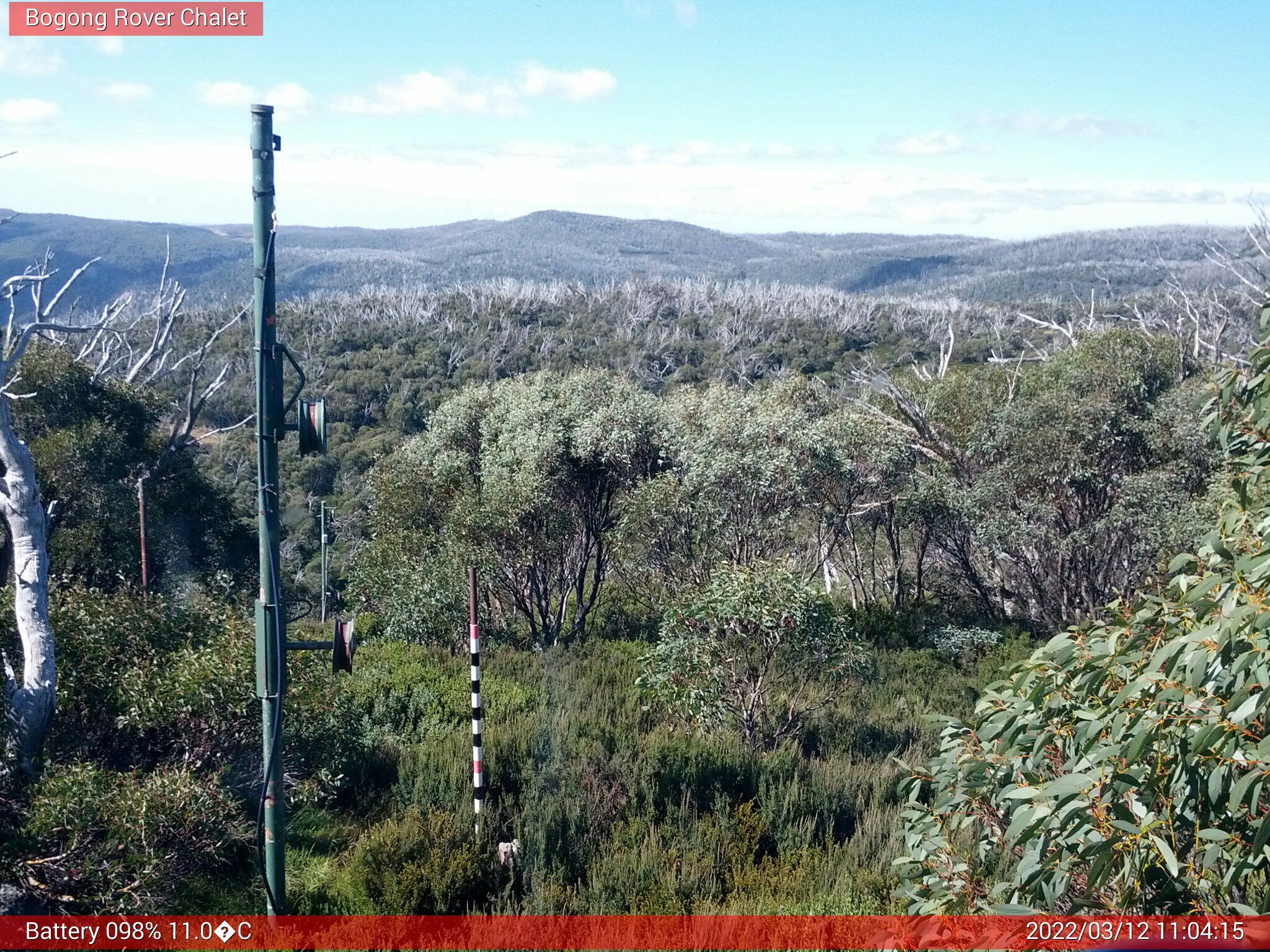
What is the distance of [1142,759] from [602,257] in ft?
298

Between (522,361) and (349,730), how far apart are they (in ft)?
94.3

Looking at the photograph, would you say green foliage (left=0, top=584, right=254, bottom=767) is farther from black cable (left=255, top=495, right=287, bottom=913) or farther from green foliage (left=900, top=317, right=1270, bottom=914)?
green foliage (left=900, top=317, right=1270, bottom=914)

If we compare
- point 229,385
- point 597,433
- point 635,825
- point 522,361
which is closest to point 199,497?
point 597,433

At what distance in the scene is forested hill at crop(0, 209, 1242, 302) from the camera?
66.4m

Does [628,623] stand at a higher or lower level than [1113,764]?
lower

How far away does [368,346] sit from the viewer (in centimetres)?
3694

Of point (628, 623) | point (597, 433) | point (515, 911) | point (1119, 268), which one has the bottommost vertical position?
point (628, 623)

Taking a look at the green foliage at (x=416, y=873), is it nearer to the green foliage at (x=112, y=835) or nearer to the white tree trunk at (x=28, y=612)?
the green foliage at (x=112, y=835)

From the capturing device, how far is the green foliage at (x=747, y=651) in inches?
306

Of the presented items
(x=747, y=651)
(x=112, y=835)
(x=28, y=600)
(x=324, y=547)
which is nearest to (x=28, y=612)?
(x=28, y=600)

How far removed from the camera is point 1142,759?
2.48 meters

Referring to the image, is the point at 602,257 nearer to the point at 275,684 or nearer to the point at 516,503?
the point at 516,503

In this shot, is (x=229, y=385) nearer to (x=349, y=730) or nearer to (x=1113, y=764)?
(x=349, y=730)

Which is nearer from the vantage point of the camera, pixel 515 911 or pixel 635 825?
pixel 515 911
